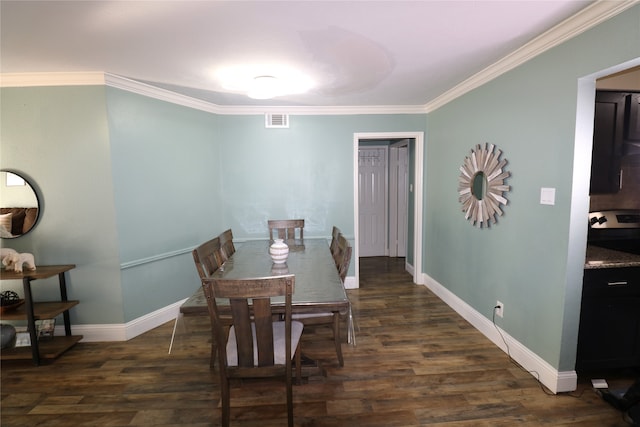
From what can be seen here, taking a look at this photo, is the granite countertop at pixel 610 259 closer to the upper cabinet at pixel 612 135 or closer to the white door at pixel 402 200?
the upper cabinet at pixel 612 135

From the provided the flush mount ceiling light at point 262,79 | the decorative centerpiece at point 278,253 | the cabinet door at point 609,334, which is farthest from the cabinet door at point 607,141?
the decorative centerpiece at point 278,253

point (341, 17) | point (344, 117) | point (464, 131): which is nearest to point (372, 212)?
point (344, 117)

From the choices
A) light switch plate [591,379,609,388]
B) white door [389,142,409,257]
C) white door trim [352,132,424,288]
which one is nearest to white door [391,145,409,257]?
white door [389,142,409,257]

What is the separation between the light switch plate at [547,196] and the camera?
200 cm

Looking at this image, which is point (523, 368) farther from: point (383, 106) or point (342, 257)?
point (383, 106)

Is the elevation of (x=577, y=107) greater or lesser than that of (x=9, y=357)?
greater

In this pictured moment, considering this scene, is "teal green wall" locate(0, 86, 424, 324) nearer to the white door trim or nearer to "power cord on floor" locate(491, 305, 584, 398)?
the white door trim

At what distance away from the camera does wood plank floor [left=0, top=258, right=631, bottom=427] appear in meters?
1.84

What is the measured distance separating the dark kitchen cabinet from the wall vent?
10.8 feet

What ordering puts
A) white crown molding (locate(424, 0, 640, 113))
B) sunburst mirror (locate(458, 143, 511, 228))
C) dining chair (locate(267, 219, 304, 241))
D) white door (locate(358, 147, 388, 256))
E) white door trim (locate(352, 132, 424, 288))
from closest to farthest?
white crown molding (locate(424, 0, 640, 113)) → sunburst mirror (locate(458, 143, 511, 228)) → dining chair (locate(267, 219, 304, 241)) → white door trim (locate(352, 132, 424, 288)) → white door (locate(358, 147, 388, 256))

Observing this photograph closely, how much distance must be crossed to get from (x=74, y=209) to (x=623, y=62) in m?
4.02

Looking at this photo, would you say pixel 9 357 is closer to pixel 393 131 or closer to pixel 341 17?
pixel 341 17

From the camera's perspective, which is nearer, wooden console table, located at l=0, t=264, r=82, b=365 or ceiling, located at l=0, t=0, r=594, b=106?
ceiling, located at l=0, t=0, r=594, b=106

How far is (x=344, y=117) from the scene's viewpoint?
12.9 ft
